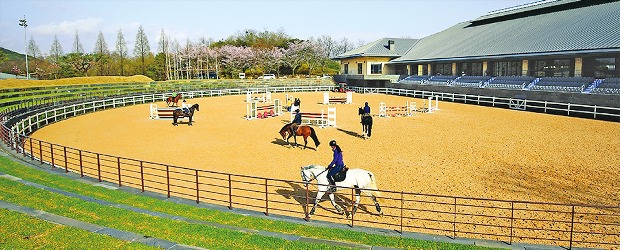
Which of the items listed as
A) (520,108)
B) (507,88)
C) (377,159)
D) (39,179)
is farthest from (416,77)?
(39,179)

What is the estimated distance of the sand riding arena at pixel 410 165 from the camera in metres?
11.1

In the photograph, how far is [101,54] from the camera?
81.8 metres

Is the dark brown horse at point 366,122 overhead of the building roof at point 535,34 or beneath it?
beneath

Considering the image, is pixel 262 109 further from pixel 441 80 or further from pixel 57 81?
pixel 57 81

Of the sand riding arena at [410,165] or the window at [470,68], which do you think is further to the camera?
the window at [470,68]

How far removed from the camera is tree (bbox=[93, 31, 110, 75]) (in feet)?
265

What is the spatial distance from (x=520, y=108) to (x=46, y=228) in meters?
39.6

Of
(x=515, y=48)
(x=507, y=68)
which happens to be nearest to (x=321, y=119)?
(x=515, y=48)

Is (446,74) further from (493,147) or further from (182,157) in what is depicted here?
(182,157)

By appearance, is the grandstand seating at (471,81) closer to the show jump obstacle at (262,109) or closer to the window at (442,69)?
the window at (442,69)

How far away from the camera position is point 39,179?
13289mm

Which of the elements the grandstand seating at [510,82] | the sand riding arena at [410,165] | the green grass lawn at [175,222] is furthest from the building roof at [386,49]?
the green grass lawn at [175,222]

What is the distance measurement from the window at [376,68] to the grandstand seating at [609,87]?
37.8 m

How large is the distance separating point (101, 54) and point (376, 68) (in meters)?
52.0
